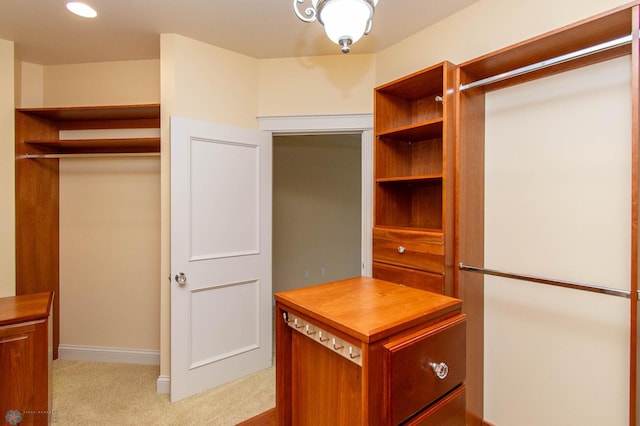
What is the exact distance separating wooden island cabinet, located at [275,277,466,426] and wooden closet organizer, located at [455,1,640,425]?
0.80 m

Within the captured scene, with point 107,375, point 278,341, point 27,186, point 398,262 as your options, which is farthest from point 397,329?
point 27,186

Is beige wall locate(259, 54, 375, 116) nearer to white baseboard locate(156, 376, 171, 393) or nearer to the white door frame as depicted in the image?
the white door frame

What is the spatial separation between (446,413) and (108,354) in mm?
3022

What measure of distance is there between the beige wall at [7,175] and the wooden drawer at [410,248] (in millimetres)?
2766

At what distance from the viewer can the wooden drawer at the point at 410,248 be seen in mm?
1753

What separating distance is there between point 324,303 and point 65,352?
3127 mm

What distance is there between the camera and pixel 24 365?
1561mm

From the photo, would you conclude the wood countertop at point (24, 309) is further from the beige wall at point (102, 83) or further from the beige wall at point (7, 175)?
the beige wall at point (102, 83)

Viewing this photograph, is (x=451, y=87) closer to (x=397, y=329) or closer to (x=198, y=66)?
(x=397, y=329)

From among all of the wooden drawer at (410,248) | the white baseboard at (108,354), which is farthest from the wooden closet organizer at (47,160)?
the wooden drawer at (410,248)

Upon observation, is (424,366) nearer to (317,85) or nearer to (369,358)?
(369,358)

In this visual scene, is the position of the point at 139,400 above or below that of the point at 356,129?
below

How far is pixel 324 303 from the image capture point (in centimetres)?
109

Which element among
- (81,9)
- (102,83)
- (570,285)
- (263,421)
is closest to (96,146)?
(102,83)
